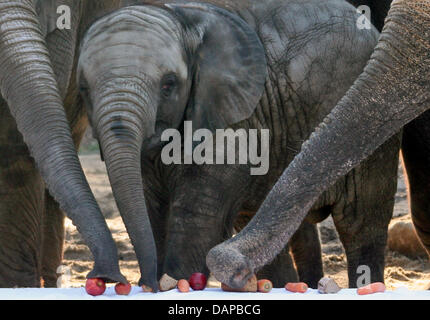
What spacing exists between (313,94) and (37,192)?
4.65 ft

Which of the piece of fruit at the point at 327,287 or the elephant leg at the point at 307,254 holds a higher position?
the elephant leg at the point at 307,254

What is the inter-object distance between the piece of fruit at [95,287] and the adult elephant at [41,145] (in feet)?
0.13

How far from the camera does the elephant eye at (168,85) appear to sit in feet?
15.5

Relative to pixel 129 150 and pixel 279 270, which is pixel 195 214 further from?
pixel 279 270

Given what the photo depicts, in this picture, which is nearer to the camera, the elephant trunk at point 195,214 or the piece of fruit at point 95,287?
the piece of fruit at point 95,287

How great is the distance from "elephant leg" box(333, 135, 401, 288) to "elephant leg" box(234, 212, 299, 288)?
1.43 feet

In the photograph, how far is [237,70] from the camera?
5.05 m

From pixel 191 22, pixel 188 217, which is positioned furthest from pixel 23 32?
pixel 188 217

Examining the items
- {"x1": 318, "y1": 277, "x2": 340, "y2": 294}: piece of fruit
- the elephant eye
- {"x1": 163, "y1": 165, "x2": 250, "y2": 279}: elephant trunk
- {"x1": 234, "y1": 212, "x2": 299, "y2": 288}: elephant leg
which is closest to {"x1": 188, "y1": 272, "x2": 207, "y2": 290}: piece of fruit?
{"x1": 318, "y1": 277, "x2": 340, "y2": 294}: piece of fruit

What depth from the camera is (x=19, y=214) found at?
5539 millimetres

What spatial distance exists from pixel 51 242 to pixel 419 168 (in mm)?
2054

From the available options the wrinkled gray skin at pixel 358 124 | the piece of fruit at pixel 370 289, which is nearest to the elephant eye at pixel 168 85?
the wrinkled gray skin at pixel 358 124

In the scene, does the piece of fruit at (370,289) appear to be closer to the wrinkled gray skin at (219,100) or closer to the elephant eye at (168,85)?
the wrinkled gray skin at (219,100)
